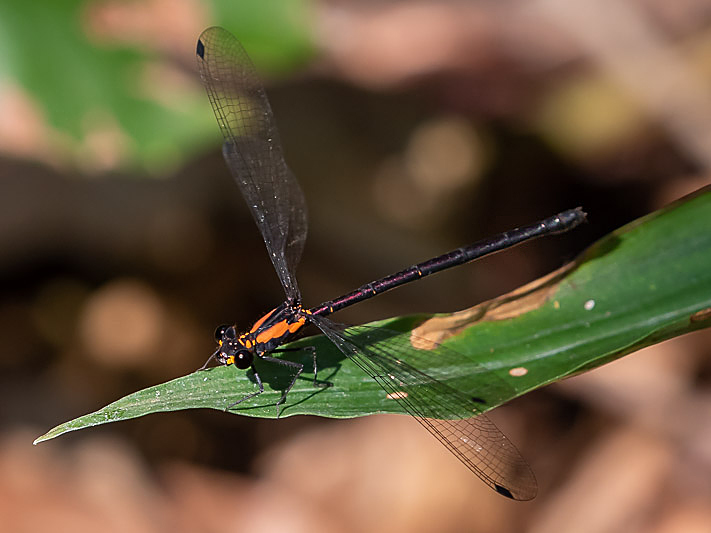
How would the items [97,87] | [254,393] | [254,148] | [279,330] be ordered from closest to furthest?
1. [254,393]
2. [279,330]
3. [254,148]
4. [97,87]

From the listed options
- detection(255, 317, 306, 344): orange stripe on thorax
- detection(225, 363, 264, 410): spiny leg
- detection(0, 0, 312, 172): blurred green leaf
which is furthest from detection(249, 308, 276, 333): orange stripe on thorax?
detection(0, 0, 312, 172): blurred green leaf

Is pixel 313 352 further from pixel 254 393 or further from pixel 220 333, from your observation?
pixel 220 333

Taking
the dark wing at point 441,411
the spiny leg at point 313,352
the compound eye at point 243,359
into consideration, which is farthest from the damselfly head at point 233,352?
the dark wing at point 441,411

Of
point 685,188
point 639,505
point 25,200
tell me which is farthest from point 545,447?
point 25,200

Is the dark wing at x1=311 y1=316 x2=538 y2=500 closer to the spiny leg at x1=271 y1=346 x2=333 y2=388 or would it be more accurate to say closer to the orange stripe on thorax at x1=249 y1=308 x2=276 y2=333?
the spiny leg at x1=271 y1=346 x2=333 y2=388

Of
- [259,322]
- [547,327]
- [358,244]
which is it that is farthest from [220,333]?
[358,244]

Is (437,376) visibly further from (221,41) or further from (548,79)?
(548,79)
